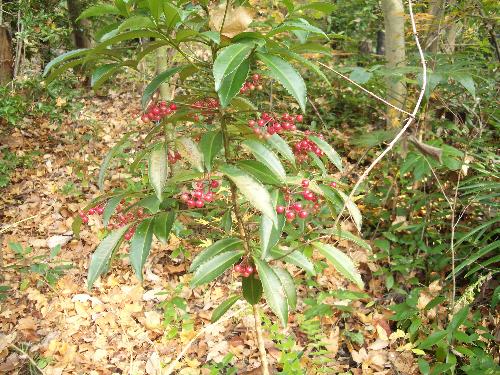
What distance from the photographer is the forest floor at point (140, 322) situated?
2.49 metres

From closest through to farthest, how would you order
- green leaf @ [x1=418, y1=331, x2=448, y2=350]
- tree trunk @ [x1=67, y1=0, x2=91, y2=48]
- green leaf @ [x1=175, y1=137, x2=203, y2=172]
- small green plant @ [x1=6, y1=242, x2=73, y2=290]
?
green leaf @ [x1=175, y1=137, x2=203, y2=172]
green leaf @ [x1=418, y1=331, x2=448, y2=350]
small green plant @ [x1=6, y1=242, x2=73, y2=290]
tree trunk @ [x1=67, y1=0, x2=91, y2=48]

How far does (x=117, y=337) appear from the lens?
9.12ft

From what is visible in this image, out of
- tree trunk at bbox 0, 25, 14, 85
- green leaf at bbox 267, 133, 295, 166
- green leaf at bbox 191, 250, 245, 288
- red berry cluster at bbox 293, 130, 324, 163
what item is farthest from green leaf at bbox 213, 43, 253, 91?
tree trunk at bbox 0, 25, 14, 85

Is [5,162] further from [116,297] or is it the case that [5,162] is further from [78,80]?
[116,297]

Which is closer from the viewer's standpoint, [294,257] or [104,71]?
[104,71]

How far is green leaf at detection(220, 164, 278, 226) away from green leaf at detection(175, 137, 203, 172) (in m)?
0.11

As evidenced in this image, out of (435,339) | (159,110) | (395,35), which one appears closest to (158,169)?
(159,110)

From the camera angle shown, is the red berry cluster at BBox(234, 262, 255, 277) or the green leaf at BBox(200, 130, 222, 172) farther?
the red berry cluster at BBox(234, 262, 255, 277)

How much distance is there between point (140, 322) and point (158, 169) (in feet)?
6.44

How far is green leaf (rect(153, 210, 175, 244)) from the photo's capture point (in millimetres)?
1260

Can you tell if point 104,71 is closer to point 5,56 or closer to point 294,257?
point 294,257

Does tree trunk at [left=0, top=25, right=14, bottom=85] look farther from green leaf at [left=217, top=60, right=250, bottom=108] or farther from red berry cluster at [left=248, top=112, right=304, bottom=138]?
green leaf at [left=217, top=60, right=250, bottom=108]

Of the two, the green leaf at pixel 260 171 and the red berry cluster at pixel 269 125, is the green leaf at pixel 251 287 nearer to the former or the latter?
the green leaf at pixel 260 171

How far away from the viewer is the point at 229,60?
0.93 meters
